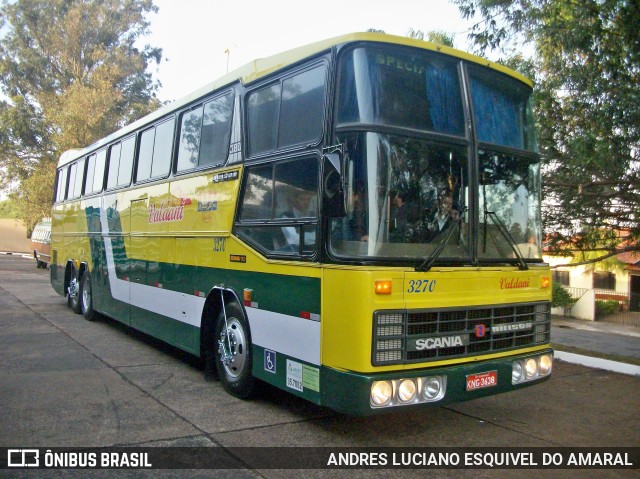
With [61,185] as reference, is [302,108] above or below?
below

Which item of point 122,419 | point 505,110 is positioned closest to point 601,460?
point 505,110

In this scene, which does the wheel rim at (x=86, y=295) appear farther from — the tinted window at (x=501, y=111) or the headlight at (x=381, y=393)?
the tinted window at (x=501, y=111)

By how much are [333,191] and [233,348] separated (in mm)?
2562

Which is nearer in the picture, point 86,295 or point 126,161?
point 126,161

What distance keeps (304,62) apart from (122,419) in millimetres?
3588

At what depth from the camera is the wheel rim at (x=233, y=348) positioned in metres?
6.26

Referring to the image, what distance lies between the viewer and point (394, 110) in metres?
4.87

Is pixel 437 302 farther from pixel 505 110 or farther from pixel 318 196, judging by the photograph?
pixel 505 110

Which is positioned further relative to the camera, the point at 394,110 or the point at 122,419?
the point at 122,419

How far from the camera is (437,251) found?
4.84m

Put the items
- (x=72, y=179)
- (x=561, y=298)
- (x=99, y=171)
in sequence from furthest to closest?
(x=561, y=298) < (x=72, y=179) < (x=99, y=171)

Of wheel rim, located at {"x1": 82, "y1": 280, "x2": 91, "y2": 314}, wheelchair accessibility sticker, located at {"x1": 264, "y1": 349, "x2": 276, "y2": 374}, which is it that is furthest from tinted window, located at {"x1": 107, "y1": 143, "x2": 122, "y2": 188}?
wheelchair accessibility sticker, located at {"x1": 264, "y1": 349, "x2": 276, "y2": 374}

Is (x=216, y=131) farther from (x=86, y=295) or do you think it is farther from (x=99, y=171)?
(x=86, y=295)

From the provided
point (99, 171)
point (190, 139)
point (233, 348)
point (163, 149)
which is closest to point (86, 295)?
point (99, 171)
